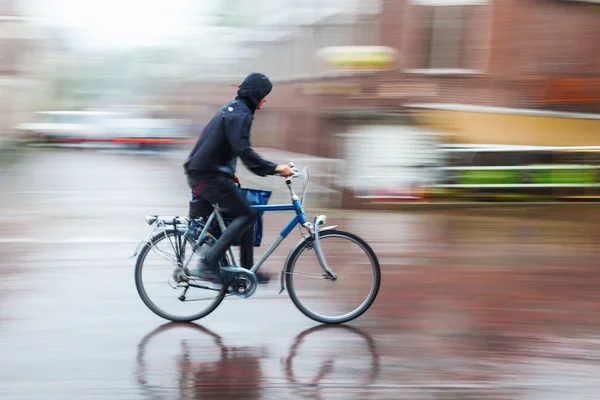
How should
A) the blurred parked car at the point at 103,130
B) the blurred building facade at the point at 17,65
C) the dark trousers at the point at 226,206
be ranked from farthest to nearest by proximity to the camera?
the blurred building facade at the point at 17,65
the blurred parked car at the point at 103,130
the dark trousers at the point at 226,206

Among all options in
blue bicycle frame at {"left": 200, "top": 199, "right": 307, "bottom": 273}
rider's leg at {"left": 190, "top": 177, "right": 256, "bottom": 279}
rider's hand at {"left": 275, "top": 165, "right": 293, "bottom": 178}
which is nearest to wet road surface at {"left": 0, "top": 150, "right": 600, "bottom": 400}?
blue bicycle frame at {"left": 200, "top": 199, "right": 307, "bottom": 273}

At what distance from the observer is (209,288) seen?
551 centimetres

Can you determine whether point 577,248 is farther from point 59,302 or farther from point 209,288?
point 59,302

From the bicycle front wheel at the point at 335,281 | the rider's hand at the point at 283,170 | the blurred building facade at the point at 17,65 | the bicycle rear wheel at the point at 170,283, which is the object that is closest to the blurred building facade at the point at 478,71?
the bicycle front wheel at the point at 335,281

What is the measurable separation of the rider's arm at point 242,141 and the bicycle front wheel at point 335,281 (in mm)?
713

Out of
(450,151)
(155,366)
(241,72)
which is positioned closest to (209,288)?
(155,366)

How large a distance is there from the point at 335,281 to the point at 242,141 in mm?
1302

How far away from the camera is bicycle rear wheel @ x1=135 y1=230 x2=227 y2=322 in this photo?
5.48 metres

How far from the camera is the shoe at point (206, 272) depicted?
17.7ft

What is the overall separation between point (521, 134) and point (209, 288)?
850 centimetres

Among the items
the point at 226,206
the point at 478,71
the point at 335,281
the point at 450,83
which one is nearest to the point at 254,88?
the point at 226,206

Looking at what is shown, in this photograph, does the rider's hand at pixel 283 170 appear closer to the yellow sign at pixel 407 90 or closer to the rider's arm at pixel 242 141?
the rider's arm at pixel 242 141

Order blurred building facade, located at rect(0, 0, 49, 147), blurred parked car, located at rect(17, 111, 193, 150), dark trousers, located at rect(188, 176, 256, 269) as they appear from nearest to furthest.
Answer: dark trousers, located at rect(188, 176, 256, 269)
blurred parked car, located at rect(17, 111, 193, 150)
blurred building facade, located at rect(0, 0, 49, 147)

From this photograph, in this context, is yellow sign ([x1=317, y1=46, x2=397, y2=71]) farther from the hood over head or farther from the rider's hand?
the rider's hand
